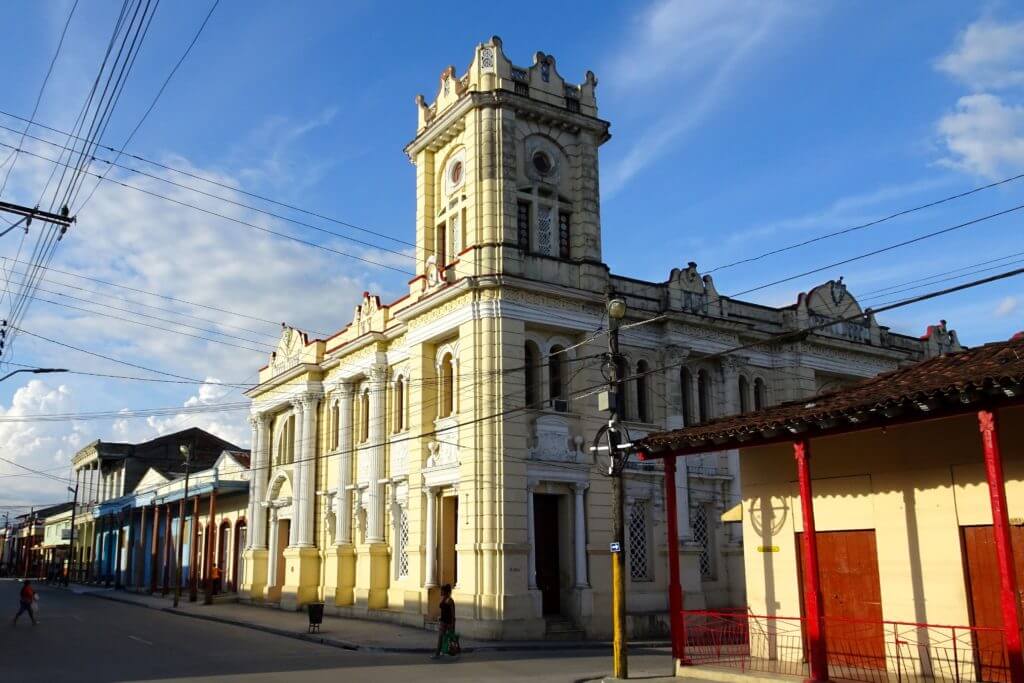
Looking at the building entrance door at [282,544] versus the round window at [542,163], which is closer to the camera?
the round window at [542,163]

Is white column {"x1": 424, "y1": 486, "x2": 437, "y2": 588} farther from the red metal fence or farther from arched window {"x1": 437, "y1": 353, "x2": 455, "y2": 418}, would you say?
the red metal fence

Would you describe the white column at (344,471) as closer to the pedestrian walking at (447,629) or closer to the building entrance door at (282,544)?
the building entrance door at (282,544)

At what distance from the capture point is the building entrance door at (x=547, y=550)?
26.2 meters

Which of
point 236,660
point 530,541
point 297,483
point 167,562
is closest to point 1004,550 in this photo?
point 236,660

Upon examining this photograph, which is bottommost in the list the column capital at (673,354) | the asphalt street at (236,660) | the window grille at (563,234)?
the asphalt street at (236,660)

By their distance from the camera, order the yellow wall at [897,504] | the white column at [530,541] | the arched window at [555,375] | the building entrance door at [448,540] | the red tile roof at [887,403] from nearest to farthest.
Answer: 1. the red tile roof at [887,403]
2. the yellow wall at [897,504]
3. the white column at [530,541]
4. the arched window at [555,375]
5. the building entrance door at [448,540]

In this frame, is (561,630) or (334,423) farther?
(334,423)

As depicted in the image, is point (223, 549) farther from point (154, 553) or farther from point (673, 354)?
point (673, 354)

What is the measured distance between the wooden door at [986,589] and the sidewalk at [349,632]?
1154cm

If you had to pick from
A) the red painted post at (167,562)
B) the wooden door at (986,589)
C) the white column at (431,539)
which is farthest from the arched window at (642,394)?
the red painted post at (167,562)

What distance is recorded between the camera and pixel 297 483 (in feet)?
120

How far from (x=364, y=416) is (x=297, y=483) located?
4.78 m

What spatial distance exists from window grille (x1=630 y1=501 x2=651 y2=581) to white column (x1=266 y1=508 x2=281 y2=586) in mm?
17036

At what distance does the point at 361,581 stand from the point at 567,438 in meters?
9.75
